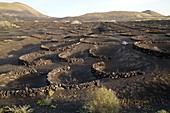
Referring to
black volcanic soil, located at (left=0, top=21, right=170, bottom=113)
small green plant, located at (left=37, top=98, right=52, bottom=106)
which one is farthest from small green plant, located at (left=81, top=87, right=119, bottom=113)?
small green plant, located at (left=37, top=98, right=52, bottom=106)

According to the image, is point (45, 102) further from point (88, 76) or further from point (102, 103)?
point (88, 76)

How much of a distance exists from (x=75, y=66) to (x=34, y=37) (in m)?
31.9

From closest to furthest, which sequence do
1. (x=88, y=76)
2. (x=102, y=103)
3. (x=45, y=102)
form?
(x=102, y=103) → (x=45, y=102) → (x=88, y=76)

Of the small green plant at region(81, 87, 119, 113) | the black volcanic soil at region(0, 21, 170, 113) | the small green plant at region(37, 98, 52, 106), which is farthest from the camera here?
the black volcanic soil at region(0, 21, 170, 113)

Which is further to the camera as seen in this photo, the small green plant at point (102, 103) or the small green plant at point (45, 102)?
the small green plant at point (45, 102)

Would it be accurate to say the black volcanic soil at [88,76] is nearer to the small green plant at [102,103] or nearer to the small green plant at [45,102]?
the small green plant at [45,102]

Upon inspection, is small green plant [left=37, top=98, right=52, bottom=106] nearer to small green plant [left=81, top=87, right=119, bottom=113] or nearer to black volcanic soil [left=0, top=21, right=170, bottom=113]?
black volcanic soil [left=0, top=21, right=170, bottom=113]

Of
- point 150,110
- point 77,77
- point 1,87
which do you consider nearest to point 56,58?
point 77,77

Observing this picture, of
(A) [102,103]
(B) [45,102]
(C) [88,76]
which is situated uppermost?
(A) [102,103]

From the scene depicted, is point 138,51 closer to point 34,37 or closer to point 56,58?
point 56,58

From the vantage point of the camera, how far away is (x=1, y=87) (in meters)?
27.5

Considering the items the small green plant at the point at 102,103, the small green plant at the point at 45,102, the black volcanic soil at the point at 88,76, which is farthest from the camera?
the black volcanic soil at the point at 88,76

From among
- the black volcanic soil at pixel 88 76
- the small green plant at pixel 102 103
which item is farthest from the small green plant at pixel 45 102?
the small green plant at pixel 102 103

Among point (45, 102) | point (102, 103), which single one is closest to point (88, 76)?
point (45, 102)
